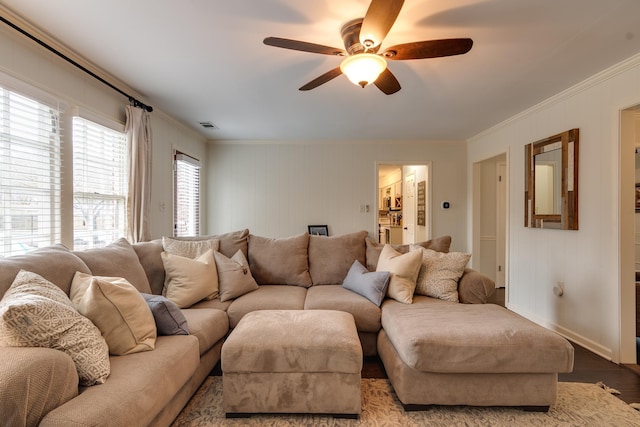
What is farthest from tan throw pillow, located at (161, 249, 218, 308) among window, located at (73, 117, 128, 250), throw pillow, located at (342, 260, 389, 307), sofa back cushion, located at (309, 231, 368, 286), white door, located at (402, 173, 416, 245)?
white door, located at (402, 173, 416, 245)

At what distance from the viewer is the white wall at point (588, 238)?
2.61 m

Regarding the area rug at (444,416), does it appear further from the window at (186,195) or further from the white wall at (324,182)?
the white wall at (324,182)

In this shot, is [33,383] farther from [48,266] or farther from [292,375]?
[292,375]

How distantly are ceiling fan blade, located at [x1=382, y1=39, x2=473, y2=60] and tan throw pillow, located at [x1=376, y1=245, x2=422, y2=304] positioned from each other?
5.06 ft

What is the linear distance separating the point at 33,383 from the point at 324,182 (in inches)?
179

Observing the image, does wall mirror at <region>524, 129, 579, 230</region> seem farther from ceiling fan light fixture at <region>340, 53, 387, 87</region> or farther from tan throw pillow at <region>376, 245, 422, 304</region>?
ceiling fan light fixture at <region>340, 53, 387, 87</region>

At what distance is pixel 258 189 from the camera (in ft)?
17.6

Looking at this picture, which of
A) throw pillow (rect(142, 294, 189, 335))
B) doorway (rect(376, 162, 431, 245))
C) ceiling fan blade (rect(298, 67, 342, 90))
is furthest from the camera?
doorway (rect(376, 162, 431, 245))

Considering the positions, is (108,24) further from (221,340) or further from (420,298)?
(420,298)

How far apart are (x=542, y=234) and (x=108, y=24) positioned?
4335 millimetres

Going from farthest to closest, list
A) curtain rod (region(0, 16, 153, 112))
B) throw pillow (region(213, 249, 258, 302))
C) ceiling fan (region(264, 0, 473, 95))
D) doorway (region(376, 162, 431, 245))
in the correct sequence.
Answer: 1. doorway (region(376, 162, 431, 245))
2. throw pillow (region(213, 249, 258, 302))
3. curtain rod (region(0, 16, 153, 112))
4. ceiling fan (region(264, 0, 473, 95))

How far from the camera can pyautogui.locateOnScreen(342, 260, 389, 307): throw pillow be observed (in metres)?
2.58

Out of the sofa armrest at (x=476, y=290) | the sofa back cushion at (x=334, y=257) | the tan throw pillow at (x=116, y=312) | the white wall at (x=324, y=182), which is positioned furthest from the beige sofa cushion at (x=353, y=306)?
the white wall at (x=324, y=182)

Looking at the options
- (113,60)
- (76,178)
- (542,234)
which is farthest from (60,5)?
(542,234)
